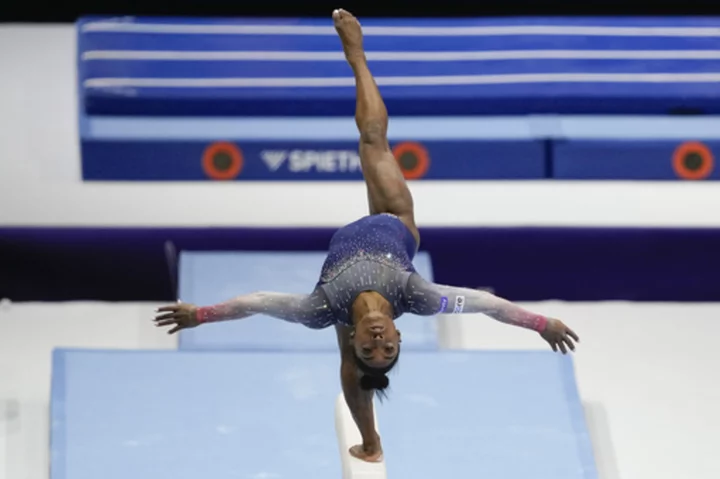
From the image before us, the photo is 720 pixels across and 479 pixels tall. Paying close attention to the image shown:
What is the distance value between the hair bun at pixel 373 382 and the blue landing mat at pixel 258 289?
1599mm

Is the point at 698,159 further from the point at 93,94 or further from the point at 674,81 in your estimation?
the point at 93,94

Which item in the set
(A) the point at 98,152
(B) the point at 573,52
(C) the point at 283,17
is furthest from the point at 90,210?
(B) the point at 573,52

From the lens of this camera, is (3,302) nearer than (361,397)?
No

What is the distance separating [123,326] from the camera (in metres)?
6.46

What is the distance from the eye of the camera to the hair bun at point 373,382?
14.5 feet

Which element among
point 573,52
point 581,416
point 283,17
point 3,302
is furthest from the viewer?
point 283,17

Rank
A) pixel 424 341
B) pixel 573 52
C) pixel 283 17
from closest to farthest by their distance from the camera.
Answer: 1. pixel 424 341
2. pixel 573 52
3. pixel 283 17

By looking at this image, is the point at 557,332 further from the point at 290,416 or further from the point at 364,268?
the point at 290,416

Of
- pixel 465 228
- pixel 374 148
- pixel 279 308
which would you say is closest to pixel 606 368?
pixel 465 228

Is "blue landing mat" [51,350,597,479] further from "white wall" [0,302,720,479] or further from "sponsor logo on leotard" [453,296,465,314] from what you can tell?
"sponsor logo on leotard" [453,296,465,314]

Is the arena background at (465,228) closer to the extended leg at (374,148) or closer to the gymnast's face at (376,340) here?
the extended leg at (374,148)

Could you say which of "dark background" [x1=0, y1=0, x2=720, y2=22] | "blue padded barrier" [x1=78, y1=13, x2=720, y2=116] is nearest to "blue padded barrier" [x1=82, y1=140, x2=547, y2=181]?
"blue padded barrier" [x1=78, y1=13, x2=720, y2=116]

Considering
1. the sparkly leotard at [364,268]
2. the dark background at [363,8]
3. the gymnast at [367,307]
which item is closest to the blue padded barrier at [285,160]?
the dark background at [363,8]

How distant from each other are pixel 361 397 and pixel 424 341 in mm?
1441
